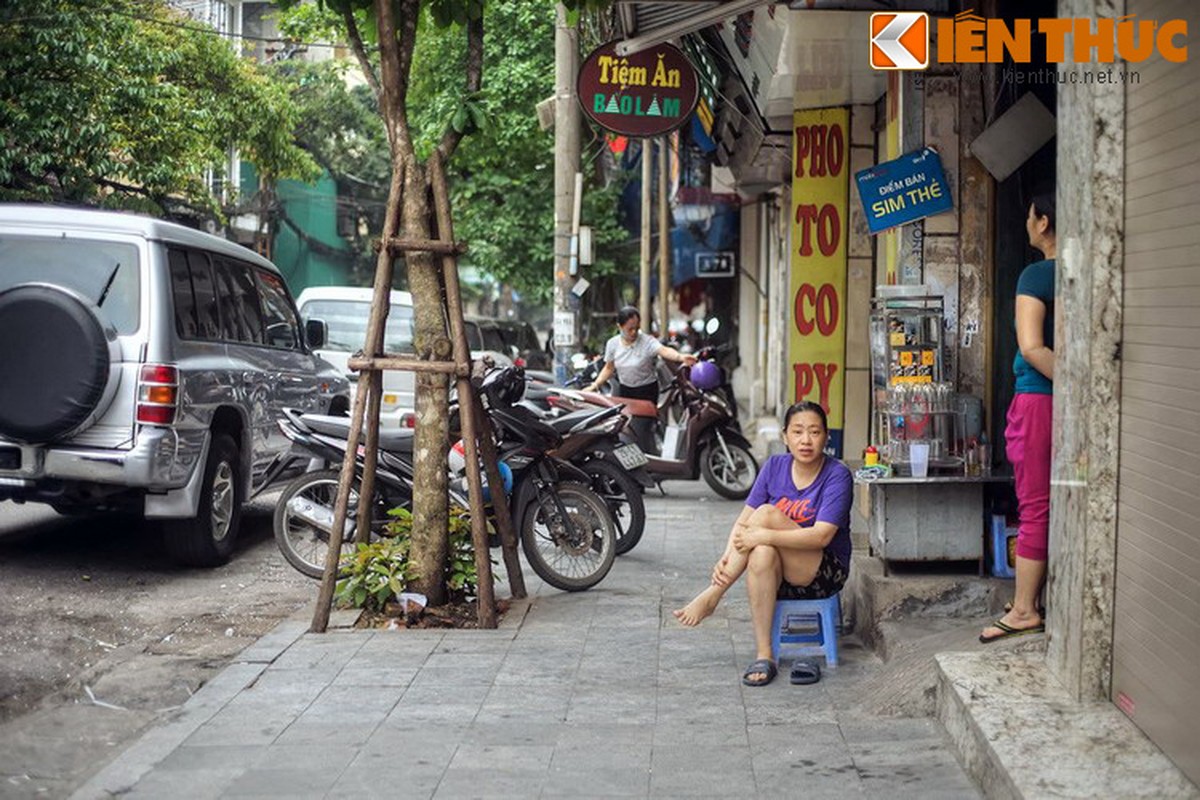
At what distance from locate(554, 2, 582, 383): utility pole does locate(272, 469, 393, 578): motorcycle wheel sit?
23.8 ft

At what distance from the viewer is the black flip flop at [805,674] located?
6.27m

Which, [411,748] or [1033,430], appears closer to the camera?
[411,748]

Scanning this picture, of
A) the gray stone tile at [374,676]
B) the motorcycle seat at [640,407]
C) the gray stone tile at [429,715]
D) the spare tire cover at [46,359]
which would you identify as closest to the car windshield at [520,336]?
the motorcycle seat at [640,407]

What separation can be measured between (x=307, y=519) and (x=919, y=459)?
3704mm

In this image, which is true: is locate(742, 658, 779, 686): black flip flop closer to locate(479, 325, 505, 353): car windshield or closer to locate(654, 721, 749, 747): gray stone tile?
locate(654, 721, 749, 747): gray stone tile

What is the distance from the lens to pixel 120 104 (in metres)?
17.8

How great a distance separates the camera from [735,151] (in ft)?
52.0

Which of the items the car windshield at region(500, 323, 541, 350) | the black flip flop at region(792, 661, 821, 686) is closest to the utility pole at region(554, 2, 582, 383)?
the car windshield at region(500, 323, 541, 350)

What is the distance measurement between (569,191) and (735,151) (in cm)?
175

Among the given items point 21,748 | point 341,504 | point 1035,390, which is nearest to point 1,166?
point 341,504

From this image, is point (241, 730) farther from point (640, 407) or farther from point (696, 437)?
point (640, 407)

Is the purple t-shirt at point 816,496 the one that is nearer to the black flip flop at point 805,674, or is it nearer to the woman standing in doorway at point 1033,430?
the black flip flop at point 805,674

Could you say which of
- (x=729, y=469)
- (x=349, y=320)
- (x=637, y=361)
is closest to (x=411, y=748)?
(x=729, y=469)

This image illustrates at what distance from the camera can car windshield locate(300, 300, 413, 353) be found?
16234 mm
